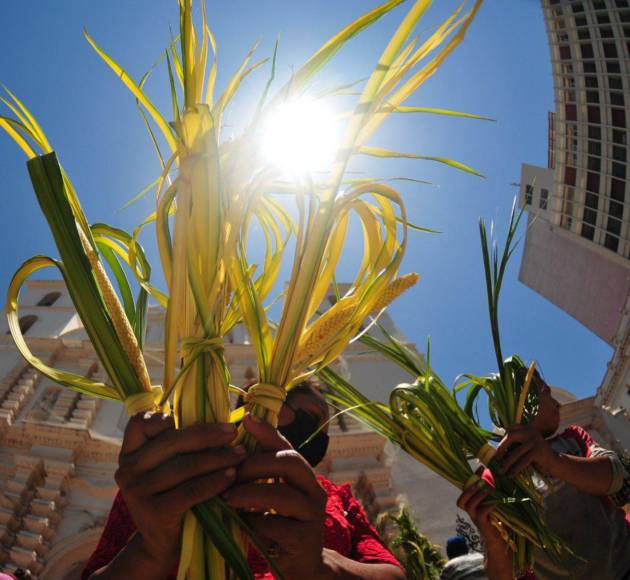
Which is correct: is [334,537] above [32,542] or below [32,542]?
above

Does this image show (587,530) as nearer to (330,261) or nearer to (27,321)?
(330,261)

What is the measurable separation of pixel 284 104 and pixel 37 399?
37.9 feet

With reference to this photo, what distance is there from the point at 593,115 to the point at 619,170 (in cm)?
364

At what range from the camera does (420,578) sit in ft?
15.8

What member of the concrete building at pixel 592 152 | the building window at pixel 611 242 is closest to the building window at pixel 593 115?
the concrete building at pixel 592 152

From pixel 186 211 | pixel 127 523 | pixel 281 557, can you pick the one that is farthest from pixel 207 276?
pixel 127 523

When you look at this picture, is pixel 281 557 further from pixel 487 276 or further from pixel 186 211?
pixel 487 276

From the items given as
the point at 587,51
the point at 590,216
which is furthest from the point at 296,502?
the point at 587,51

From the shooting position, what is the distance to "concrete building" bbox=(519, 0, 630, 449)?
1005 inches

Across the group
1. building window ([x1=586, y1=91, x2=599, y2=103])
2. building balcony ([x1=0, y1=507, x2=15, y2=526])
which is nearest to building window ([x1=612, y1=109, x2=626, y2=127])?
building window ([x1=586, y1=91, x2=599, y2=103])

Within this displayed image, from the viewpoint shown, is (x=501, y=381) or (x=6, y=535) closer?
(x=501, y=381)

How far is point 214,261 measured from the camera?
121 centimetres

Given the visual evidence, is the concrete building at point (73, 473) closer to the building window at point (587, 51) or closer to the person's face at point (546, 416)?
the person's face at point (546, 416)

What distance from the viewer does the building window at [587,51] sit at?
26603mm
